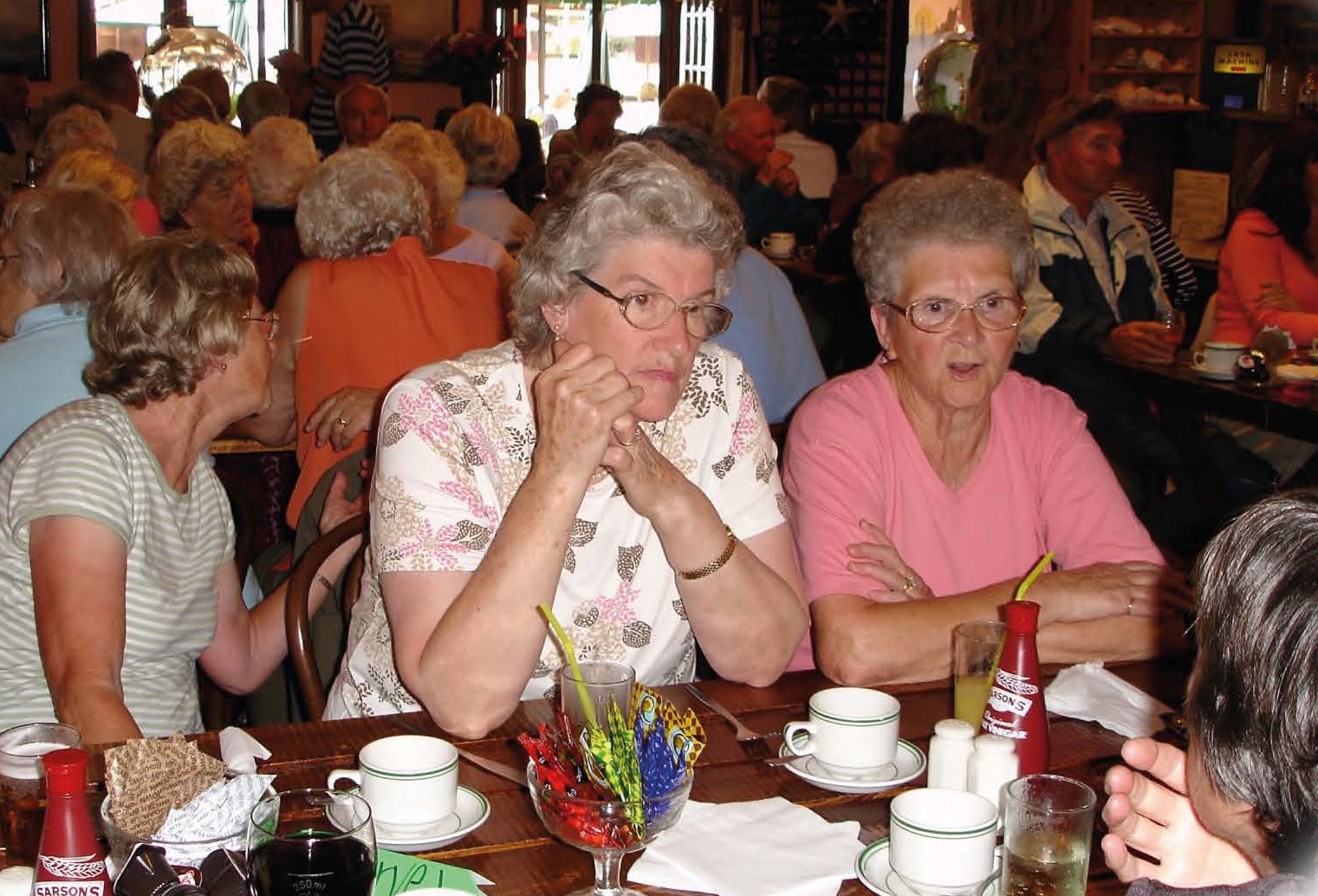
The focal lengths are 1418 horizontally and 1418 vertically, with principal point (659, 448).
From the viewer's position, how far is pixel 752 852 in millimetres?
1459

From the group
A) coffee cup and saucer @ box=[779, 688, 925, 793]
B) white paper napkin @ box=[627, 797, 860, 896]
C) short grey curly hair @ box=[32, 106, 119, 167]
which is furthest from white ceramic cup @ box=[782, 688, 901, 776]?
short grey curly hair @ box=[32, 106, 119, 167]

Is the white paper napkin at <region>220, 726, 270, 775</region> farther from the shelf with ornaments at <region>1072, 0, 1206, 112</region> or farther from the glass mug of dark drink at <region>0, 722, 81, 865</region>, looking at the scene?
the shelf with ornaments at <region>1072, 0, 1206, 112</region>

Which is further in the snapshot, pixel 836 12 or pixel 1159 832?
pixel 836 12

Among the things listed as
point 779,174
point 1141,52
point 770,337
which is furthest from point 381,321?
point 1141,52

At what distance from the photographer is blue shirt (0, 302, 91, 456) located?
9.09 feet

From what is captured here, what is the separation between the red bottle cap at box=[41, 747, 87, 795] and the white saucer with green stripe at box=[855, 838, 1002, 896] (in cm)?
73

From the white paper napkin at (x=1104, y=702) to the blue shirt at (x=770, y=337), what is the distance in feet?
6.31

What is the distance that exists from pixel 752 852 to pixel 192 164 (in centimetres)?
409

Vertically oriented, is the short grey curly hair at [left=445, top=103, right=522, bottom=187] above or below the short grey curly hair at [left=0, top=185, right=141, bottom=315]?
above

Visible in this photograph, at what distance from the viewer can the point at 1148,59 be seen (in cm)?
916

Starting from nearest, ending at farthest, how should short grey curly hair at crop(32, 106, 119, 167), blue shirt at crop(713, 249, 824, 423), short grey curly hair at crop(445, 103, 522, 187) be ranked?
blue shirt at crop(713, 249, 824, 423)
short grey curly hair at crop(32, 106, 119, 167)
short grey curly hair at crop(445, 103, 522, 187)

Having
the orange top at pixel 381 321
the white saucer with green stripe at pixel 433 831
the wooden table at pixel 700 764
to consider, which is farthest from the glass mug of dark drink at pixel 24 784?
the orange top at pixel 381 321

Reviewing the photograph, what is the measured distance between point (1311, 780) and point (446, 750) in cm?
86

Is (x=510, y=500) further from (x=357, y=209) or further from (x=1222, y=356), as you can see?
(x=1222, y=356)
